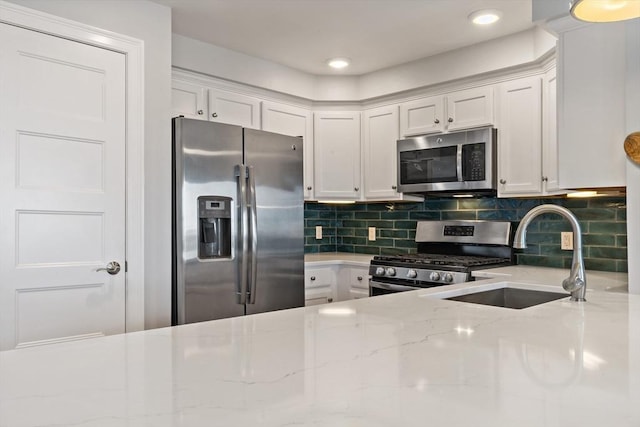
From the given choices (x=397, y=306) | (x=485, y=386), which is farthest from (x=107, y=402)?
(x=397, y=306)

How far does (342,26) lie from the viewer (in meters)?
3.12

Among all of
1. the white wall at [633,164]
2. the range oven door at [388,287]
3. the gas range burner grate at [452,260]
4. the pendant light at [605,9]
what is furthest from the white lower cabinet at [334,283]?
the pendant light at [605,9]

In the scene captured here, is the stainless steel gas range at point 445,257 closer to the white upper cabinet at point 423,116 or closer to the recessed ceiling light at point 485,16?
the white upper cabinet at point 423,116

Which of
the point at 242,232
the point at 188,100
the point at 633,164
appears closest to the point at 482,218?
the point at 633,164

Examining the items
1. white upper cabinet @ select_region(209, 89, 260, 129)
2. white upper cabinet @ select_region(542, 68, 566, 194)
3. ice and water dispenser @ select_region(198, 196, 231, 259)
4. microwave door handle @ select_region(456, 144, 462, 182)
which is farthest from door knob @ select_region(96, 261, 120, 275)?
white upper cabinet @ select_region(542, 68, 566, 194)

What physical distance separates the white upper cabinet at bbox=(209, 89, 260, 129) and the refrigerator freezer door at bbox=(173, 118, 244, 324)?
22.9 inches

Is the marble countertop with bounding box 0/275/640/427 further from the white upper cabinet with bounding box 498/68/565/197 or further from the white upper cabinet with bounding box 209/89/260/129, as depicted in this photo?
the white upper cabinet with bounding box 209/89/260/129

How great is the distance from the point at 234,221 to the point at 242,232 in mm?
80

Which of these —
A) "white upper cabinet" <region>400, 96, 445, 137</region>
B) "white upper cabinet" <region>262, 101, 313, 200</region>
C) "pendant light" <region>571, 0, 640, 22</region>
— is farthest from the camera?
"white upper cabinet" <region>262, 101, 313, 200</region>

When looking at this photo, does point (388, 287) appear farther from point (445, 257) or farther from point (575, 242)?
point (575, 242)

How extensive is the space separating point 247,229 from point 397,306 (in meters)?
1.50

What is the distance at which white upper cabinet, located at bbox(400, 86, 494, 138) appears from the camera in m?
3.43

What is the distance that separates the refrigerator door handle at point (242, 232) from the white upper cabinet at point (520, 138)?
1674 mm

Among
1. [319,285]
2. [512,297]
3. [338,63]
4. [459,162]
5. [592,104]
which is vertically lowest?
[319,285]
